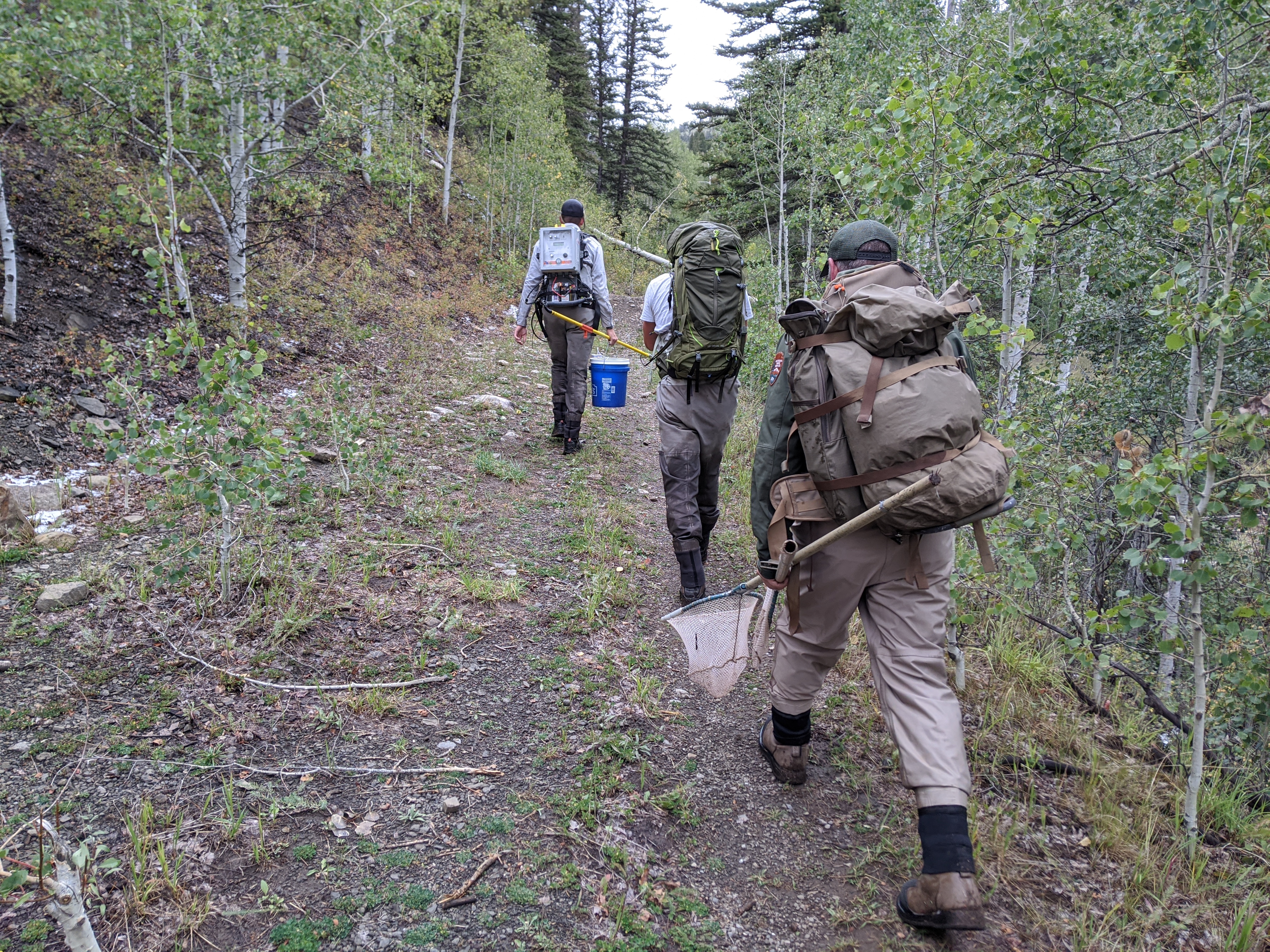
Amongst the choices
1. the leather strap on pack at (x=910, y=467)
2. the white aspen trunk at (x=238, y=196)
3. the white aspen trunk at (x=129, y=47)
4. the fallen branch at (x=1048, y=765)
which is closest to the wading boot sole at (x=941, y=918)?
the fallen branch at (x=1048, y=765)

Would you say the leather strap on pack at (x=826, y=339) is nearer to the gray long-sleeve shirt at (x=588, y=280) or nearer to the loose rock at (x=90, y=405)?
the gray long-sleeve shirt at (x=588, y=280)

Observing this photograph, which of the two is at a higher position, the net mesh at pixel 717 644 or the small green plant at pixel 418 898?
the net mesh at pixel 717 644

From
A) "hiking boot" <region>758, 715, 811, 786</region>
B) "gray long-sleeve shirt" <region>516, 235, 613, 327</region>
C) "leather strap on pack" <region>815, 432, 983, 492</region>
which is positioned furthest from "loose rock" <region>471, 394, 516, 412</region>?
"leather strap on pack" <region>815, 432, 983, 492</region>

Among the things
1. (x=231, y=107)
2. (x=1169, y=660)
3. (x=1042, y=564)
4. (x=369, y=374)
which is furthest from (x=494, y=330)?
(x=1169, y=660)

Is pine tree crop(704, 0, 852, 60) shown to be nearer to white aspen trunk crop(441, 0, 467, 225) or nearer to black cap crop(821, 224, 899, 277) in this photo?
white aspen trunk crop(441, 0, 467, 225)

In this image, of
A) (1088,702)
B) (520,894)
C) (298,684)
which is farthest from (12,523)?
(1088,702)

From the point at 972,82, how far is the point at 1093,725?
148 inches

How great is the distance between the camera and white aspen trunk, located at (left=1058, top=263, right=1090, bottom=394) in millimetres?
8922

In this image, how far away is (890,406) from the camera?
2430 mm

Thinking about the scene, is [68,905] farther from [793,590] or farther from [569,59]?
[569,59]

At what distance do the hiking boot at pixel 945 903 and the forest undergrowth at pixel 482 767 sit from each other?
135 mm

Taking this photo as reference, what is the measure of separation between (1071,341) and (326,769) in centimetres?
1176

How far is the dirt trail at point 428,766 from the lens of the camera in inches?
92.7

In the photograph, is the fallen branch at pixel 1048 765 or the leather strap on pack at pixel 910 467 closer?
the leather strap on pack at pixel 910 467
